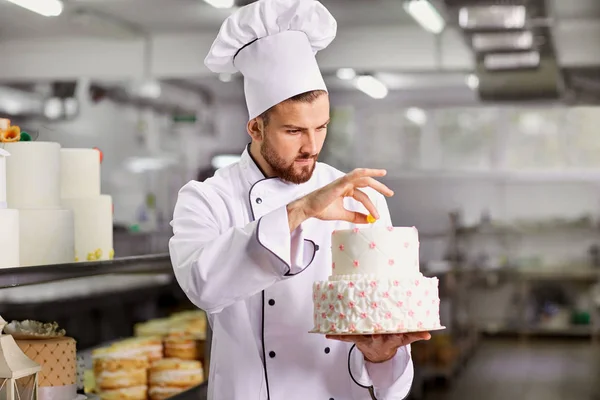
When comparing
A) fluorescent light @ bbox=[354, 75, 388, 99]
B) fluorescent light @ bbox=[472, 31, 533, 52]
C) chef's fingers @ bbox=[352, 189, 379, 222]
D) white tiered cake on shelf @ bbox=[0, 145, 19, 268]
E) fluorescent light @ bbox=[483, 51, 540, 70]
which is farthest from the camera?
fluorescent light @ bbox=[354, 75, 388, 99]

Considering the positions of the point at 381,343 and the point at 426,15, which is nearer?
the point at 381,343

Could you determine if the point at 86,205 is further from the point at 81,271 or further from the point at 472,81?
the point at 472,81

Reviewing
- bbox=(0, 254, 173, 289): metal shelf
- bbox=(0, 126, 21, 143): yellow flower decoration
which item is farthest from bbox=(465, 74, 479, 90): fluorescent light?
bbox=(0, 126, 21, 143): yellow flower decoration

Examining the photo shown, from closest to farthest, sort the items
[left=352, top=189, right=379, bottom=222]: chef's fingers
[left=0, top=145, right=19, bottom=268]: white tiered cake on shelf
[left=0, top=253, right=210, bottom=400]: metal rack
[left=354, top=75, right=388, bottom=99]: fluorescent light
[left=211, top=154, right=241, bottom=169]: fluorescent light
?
[left=352, top=189, right=379, bottom=222]: chef's fingers → [left=0, top=253, right=210, bottom=400]: metal rack → [left=0, top=145, right=19, bottom=268]: white tiered cake on shelf → [left=354, top=75, right=388, bottom=99]: fluorescent light → [left=211, top=154, right=241, bottom=169]: fluorescent light

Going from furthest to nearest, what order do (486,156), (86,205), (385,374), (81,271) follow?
(486,156)
(86,205)
(81,271)
(385,374)

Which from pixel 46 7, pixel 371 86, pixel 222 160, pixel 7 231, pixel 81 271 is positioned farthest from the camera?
pixel 222 160

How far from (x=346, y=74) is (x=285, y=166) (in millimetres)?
3594

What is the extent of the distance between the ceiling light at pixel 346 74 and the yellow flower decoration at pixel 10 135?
10.9ft

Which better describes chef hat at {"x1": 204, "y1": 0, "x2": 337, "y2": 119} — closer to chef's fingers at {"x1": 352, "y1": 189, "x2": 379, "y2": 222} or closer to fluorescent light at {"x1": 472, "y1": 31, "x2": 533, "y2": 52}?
chef's fingers at {"x1": 352, "y1": 189, "x2": 379, "y2": 222}

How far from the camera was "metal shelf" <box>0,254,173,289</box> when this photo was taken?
173cm

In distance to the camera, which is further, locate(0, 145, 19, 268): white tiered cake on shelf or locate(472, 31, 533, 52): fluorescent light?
locate(472, 31, 533, 52): fluorescent light

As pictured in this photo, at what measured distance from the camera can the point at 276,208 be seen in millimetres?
1731

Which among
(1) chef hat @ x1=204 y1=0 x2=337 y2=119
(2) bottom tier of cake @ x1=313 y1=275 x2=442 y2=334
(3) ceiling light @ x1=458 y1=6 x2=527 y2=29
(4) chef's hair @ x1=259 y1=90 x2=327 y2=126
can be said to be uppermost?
(3) ceiling light @ x1=458 y1=6 x2=527 y2=29

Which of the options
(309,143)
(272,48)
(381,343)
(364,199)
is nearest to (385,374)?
(381,343)
